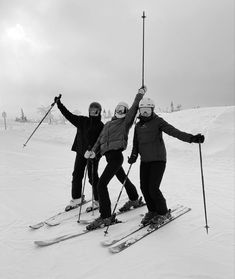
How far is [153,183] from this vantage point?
486 cm

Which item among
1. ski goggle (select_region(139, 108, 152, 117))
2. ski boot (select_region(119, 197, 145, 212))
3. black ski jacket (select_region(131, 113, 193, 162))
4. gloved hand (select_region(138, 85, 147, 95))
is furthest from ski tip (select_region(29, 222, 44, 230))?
gloved hand (select_region(138, 85, 147, 95))

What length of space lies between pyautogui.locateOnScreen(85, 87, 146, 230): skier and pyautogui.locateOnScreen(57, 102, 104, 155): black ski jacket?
35 cm

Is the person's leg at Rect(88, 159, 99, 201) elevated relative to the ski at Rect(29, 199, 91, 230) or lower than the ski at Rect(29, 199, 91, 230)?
elevated

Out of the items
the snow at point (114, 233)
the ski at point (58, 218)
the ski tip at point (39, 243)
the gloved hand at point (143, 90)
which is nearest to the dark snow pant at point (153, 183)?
the snow at point (114, 233)

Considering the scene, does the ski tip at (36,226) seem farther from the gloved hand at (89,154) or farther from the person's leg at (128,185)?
the person's leg at (128,185)

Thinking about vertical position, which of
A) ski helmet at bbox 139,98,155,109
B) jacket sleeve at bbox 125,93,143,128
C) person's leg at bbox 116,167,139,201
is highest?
ski helmet at bbox 139,98,155,109

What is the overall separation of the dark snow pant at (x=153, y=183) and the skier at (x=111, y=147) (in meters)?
0.50

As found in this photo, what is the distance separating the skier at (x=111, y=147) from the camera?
5.00m

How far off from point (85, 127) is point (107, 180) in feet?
4.49

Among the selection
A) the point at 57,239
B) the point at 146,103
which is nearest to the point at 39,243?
the point at 57,239

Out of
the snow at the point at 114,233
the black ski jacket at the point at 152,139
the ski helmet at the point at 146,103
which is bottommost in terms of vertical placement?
the snow at the point at 114,233

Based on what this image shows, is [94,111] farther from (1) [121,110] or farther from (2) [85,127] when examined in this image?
(1) [121,110]

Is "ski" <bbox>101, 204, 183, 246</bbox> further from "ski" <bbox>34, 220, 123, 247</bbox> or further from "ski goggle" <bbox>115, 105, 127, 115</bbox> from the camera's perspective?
"ski goggle" <bbox>115, 105, 127, 115</bbox>

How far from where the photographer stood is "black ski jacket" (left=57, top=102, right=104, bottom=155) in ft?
19.0
